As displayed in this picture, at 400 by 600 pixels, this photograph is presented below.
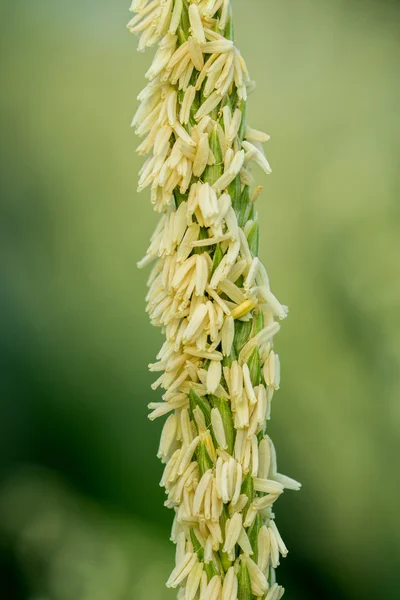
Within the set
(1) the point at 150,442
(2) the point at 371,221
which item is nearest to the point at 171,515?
(1) the point at 150,442

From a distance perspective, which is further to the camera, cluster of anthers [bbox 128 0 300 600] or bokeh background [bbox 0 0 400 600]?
bokeh background [bbox 0 0 400 600]

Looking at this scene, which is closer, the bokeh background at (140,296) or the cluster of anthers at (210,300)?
the cluster of anthers at (210,300)

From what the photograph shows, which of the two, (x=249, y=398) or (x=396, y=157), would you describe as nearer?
(x=249, y=398)

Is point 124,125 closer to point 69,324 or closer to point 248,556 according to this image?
point 69,324
